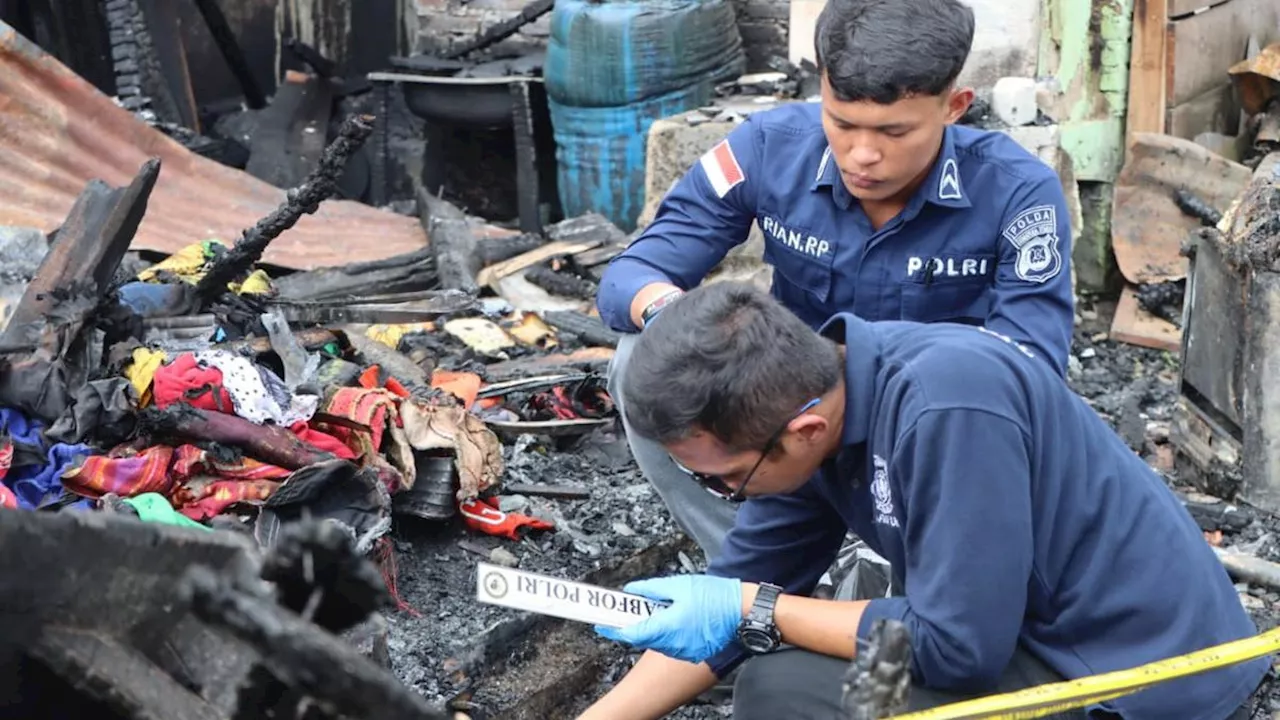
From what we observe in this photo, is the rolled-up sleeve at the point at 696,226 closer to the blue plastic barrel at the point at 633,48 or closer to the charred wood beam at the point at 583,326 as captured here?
the charred wood beam at the point at 583,326

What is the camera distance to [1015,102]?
6477mm

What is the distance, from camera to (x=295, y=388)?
4.57 meters

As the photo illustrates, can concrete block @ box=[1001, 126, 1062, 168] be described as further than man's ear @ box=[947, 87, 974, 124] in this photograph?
Yes

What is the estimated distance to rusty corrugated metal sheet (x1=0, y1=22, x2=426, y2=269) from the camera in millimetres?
6492

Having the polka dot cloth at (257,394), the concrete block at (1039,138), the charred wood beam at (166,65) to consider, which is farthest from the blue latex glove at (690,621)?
the charred wood beam at (166,65)

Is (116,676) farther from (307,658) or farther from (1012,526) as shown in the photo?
(1012,526)

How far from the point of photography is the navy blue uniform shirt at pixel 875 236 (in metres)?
3.22

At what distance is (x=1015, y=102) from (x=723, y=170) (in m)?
3.35

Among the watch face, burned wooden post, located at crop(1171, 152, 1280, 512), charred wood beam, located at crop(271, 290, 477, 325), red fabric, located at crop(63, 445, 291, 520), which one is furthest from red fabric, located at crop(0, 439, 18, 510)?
burned wooden post, located at crop(1171, 152, 1280, 512)

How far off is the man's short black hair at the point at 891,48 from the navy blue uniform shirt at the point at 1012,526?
70 centimetres

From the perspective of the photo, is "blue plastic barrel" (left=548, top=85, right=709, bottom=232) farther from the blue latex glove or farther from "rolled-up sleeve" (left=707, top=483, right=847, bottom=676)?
the blue latex glove

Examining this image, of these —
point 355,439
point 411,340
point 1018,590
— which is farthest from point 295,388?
point 1018,590

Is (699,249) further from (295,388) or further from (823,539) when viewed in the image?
(295,388)

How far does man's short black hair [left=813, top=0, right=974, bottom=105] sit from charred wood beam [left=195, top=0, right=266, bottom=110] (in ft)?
23.1
